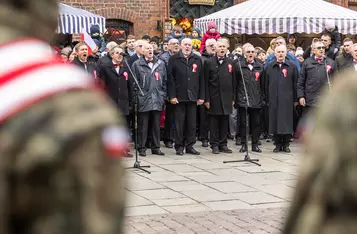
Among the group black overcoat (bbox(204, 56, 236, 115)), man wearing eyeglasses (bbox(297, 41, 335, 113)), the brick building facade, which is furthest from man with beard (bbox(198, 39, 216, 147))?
the brick building facade

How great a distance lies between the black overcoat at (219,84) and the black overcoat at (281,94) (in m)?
0.83

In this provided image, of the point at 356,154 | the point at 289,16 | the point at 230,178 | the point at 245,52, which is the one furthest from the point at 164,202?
the point at 289,16

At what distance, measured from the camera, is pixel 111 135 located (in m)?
1.32

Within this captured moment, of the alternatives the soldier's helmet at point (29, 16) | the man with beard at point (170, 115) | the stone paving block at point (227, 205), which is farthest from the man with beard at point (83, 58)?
the soldier's helmet at point (29, 16)

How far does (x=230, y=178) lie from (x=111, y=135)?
1067 cm

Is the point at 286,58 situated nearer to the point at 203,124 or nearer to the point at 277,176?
the point at 203,124

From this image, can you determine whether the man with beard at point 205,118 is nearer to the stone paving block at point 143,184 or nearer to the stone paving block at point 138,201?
the stone paving block at point 143,184

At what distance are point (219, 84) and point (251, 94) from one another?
27.4 inches

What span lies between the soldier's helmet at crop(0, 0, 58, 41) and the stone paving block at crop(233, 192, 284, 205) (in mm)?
8683

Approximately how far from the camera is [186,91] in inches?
571

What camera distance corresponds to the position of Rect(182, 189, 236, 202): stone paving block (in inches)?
401

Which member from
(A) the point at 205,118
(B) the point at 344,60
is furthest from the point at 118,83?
(B) the point at 344,60

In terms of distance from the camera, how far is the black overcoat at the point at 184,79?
1449 cm

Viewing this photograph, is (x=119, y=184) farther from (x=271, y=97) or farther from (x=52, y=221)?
(x=271, y=97)
